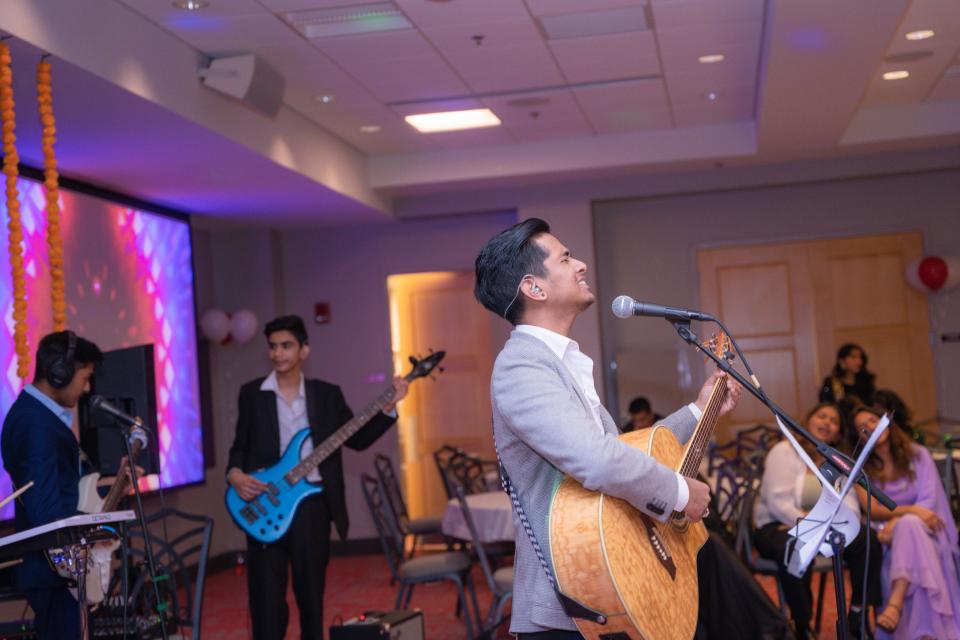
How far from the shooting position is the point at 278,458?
4637 mm

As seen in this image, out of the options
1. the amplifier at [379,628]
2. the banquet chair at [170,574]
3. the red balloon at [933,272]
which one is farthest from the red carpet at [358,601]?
the red balloon at [933,272]

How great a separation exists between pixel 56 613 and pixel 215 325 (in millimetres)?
5172

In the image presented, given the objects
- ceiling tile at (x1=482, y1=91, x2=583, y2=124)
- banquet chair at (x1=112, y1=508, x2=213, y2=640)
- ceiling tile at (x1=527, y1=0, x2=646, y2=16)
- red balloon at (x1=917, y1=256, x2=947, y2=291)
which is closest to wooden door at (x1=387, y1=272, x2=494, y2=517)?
ceiling tile at (x1=482, y1=91, x2=583, y2=124)

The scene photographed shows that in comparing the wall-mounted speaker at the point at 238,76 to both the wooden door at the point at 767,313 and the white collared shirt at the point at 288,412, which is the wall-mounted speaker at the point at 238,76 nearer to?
the white collared shirt at the point at 288,412

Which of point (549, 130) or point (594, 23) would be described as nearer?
point (594, 23)

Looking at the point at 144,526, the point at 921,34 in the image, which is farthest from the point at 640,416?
the point at 144,526

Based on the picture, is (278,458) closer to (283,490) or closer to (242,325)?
(283,490)

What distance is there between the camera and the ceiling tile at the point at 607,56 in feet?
19.5

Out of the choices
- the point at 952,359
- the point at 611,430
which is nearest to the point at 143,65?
the point at 611,430

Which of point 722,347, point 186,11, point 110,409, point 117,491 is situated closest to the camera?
point 722,347

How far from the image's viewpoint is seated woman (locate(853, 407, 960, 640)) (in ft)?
15.5

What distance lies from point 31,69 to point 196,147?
1592 millimetres

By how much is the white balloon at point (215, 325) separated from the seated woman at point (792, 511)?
15.3 feet

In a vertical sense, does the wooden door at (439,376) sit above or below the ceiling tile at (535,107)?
below
